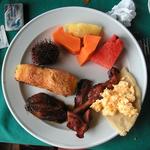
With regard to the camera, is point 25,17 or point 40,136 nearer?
point 40,136

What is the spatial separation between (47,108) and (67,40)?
0.18 meters

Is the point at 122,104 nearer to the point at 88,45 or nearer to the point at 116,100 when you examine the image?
the point at 116,100

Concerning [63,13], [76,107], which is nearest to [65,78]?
[76,107]

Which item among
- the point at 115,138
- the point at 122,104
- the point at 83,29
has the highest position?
the point at 83,29

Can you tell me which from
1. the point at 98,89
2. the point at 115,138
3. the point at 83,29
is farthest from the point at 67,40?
the point at 115,138

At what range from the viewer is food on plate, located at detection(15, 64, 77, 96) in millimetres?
956

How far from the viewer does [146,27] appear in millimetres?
1013

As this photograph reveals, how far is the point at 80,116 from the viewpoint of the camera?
37.2 inches

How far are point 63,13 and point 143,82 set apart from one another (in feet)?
0.92

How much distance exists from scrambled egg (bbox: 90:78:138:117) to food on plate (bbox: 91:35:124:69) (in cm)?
6

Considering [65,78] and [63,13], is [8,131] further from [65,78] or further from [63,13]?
[63,13]

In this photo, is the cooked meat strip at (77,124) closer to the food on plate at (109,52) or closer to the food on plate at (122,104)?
the food on plate at (122,104)

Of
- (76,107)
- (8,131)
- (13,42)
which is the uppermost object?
(13,42)

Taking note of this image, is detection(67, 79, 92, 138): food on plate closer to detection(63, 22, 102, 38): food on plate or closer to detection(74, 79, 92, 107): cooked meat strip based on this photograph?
detection(74, 79, 92, 107): cooked meat strip
